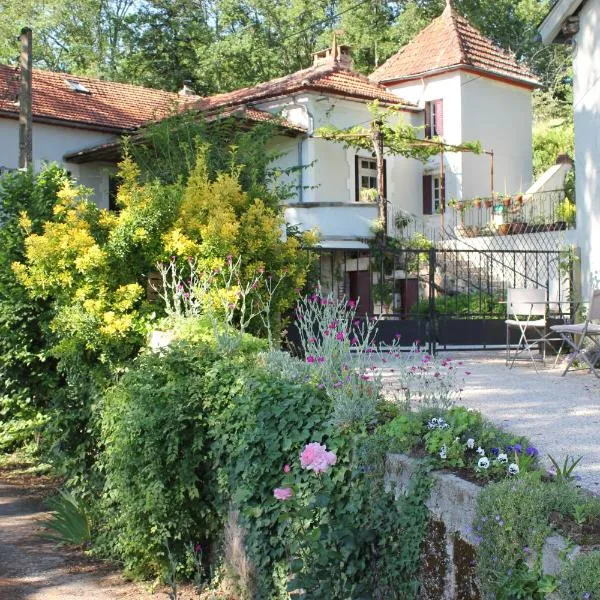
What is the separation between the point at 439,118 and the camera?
83.9 ft

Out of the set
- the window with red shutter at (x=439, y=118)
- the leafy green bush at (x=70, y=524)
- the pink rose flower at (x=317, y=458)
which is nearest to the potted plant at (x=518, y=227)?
the window with red shutter at (x=439, y=118)

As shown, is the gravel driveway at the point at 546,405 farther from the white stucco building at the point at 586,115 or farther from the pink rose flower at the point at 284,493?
the white stucco building at the point at 586,115

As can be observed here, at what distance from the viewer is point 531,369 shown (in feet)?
33.0

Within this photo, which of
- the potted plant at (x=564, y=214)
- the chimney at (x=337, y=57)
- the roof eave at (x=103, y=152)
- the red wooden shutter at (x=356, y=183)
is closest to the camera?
the potted plant at (x=564, y=214)

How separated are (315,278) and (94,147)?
42.6 ft

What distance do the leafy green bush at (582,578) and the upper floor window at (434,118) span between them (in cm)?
2348

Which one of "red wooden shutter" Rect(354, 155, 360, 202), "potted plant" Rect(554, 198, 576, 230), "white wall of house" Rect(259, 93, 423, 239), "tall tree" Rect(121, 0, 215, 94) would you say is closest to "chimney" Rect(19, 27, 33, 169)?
"white wall of house" Rect(259, 93, 423, 239)

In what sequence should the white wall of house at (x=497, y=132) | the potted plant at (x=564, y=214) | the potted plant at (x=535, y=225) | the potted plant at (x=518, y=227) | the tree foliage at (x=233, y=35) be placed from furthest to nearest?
the tree foliage at (x=233, y=35), the white wall of house at (x=497, y=132), the potted plant at (x=518, y=227), the potted plant at (x=535, y=225), the potted plant at (x=564, y=214)

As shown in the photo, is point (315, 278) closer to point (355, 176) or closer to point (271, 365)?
point (271, 365)

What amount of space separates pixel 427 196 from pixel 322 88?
5.61m

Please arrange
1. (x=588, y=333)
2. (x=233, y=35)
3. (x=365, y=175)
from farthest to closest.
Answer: (x=233, y=35), (x=365, y=175), (x=588, y=333)

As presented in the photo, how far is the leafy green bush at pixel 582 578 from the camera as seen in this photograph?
2.73 m

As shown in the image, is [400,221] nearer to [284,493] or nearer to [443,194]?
[443,194]

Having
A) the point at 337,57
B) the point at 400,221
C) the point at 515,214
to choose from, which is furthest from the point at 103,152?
the point at 515,214
